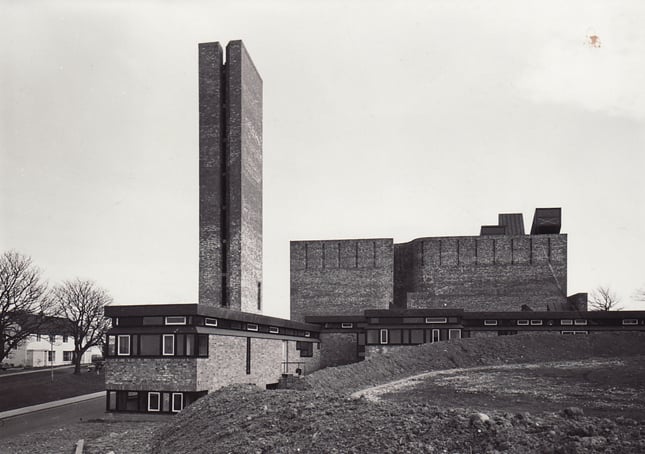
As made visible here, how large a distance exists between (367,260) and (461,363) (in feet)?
95.0

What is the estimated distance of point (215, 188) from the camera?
1965 inches

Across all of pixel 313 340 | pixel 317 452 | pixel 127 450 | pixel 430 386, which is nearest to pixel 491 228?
pixel 313 340

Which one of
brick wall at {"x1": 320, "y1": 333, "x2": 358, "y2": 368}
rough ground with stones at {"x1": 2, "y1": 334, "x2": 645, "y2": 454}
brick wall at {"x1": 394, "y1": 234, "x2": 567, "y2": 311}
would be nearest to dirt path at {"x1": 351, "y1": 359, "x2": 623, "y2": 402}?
rough ground with stones at {"x1": 2, "y1": 334, "x2": 645, "y2": 454}

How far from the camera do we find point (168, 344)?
1192 inches

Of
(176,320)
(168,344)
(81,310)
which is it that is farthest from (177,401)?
(81,310)

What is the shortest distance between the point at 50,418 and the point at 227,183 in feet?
69.8

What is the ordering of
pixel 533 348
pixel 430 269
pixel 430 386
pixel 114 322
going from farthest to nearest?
pixel 430 269, pixel 533 348, pixel 114 322, pixel 430 386

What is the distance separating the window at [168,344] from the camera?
1187 inches

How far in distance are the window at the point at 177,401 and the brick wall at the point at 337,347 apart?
21737 mm

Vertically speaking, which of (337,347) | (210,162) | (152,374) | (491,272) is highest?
(210,162)

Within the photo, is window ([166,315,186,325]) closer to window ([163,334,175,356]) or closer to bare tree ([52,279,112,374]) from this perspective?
window ([163,334,175,356])

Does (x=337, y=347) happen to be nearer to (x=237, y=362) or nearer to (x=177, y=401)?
(x=237, y=362)

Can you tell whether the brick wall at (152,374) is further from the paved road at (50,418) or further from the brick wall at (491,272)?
the brick wall at (491,272)

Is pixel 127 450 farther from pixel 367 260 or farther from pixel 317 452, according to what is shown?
pixel 367 260
